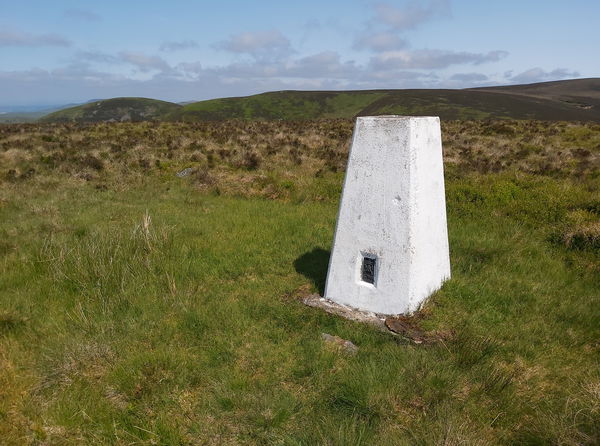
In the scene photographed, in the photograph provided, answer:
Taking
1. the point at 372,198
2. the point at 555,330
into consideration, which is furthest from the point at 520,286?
the point at 372,198

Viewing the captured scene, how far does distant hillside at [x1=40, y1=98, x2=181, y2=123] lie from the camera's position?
364 ft

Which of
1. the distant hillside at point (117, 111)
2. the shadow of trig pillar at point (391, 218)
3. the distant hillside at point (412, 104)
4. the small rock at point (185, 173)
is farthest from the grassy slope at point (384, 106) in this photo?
the shadow of trig pillar at point (391, 218)

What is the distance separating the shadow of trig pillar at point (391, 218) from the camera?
16.1ft

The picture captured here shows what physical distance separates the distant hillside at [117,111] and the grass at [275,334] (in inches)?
4388

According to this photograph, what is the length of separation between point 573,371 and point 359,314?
255 cm

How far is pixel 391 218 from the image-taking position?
503 cm

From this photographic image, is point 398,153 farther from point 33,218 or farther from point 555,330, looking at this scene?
point 33,218

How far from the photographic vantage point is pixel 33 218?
32.0 feet

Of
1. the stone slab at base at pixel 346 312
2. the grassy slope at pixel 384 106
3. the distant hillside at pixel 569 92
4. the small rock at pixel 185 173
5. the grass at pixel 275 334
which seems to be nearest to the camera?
the grass at pixel 275 334

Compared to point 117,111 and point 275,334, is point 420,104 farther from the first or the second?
point 117,111

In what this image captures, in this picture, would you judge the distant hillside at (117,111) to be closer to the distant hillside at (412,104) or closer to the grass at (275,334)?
the distant hillside at (412,104)

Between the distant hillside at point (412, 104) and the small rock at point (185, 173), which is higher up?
the distant hillside at point (412, 104)

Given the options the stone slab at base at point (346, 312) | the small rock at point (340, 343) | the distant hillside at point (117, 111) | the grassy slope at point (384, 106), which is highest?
the distant hillside at point (117, 111)

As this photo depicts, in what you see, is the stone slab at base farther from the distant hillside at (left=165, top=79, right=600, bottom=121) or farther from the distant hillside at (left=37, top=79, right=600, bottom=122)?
the distant hillside at (left=165, top=79, right=600, bottom=121)
